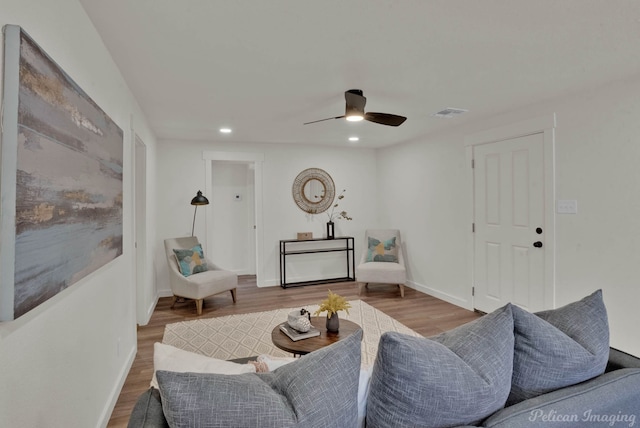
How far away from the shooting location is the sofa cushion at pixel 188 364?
1.02 metres

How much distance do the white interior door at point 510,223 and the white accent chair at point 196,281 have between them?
309 centimetres

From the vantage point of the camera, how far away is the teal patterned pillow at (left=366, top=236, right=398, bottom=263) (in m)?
5.23

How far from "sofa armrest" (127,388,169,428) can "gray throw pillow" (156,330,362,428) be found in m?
0.08

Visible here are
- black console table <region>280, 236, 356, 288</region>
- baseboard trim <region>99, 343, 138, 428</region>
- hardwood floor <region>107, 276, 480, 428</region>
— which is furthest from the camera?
black console table <region>280, 236, 356, 288</region>

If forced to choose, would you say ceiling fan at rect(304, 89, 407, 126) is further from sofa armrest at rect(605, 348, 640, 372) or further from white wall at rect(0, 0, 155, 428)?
sofa armrest at rect(605, 348, 640, 372)

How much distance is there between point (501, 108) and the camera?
3545 mm

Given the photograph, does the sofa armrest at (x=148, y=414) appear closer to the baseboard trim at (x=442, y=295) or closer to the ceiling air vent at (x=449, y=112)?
the ceiling air vent at (x=449, y=112)

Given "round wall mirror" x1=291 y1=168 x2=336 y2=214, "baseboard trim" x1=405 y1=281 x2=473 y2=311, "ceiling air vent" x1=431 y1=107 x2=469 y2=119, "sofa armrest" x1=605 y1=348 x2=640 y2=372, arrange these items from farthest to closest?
"round wall mirror" x1=291 y1=168 x2=336 y2=214, "baseboard trim" x1=405 y1=281 x2=473 y2=311, "ceiling air vent" x1=431 y1=107 x2=469 y2=119, "sofa armrest" x1=605 y1=348 x2=640 y2=372

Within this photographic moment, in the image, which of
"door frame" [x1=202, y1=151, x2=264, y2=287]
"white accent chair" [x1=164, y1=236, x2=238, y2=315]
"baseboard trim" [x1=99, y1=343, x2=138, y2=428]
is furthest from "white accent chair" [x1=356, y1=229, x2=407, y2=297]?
"baseboard trim" [x1=99, y1=343, x2=138, y2=428]

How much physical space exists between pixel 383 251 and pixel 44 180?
14.9 ft

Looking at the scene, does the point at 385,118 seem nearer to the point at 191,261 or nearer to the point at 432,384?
the point at 432,384

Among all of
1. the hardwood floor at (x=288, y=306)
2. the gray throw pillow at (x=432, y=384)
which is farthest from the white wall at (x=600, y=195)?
the gray throw pillow at (x=432, y=384)

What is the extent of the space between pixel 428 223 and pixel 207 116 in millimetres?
3234

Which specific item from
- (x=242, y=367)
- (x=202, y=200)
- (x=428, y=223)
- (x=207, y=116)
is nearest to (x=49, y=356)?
(x=242, y=367)
